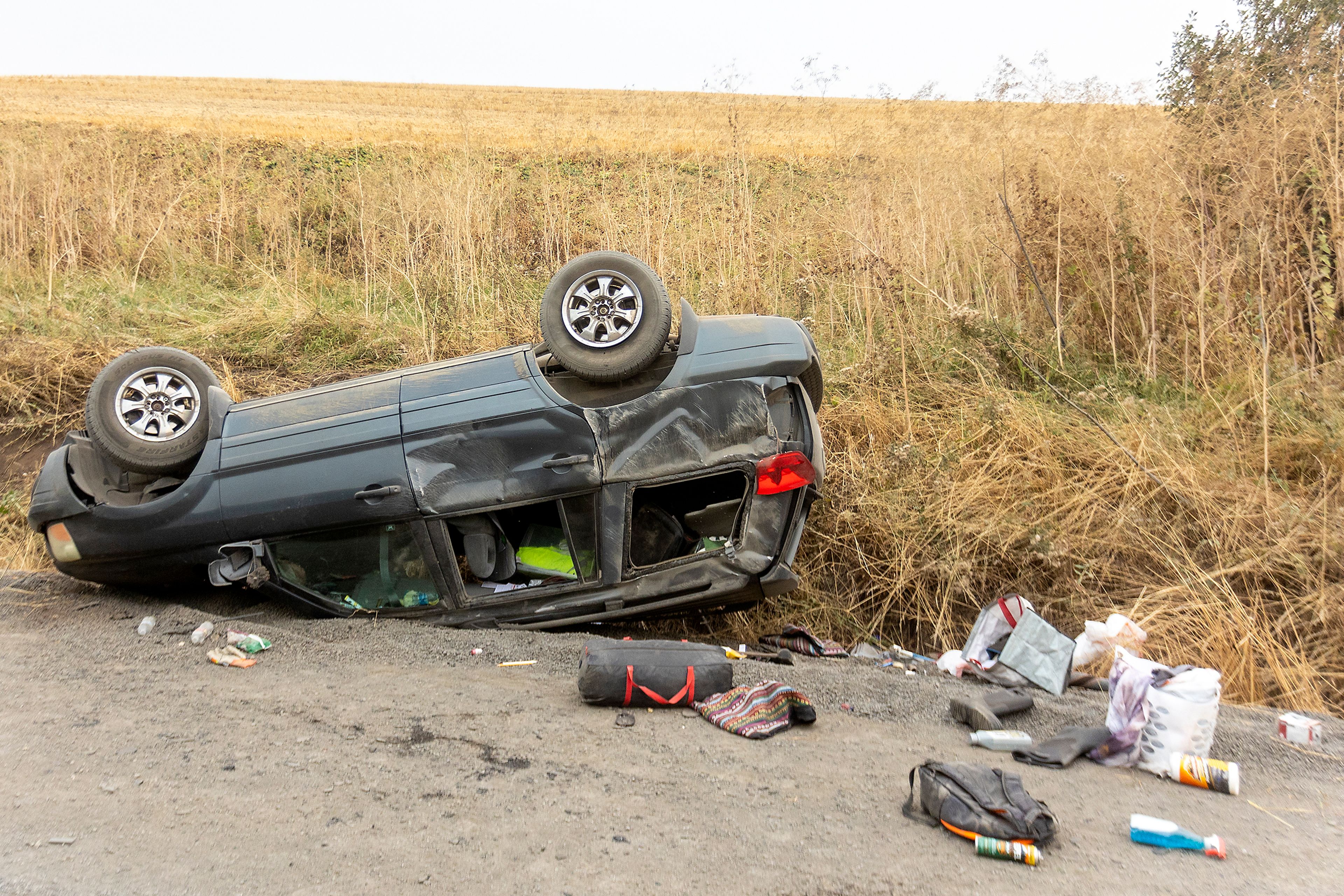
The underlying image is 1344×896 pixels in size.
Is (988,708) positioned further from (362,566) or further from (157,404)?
(157,404)

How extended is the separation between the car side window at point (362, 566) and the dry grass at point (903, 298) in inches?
87.4

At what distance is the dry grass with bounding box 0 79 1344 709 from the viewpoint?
18.6ft

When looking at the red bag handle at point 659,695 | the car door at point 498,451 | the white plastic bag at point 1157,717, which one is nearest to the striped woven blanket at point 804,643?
the red bag handle at point 659,695

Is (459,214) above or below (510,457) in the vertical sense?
above

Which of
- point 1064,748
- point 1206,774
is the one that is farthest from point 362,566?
point 1206,774

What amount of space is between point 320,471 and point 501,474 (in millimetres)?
949

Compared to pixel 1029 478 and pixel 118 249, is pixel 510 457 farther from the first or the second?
pixel 118 249

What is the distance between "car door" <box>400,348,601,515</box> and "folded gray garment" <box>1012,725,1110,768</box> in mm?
2330

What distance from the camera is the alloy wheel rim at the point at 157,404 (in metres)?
5.10

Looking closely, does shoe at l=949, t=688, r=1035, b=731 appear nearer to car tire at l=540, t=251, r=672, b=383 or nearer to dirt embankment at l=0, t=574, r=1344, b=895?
dirt embankment at l=0, t=574, r=1344, b=895

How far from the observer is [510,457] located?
4.82 metres

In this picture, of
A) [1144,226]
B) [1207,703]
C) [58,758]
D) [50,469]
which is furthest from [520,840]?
[1144,226]

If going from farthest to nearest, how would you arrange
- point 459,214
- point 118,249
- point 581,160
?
point 581,160 < point 118,249 < point 459,214

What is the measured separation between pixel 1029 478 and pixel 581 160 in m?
7.42
